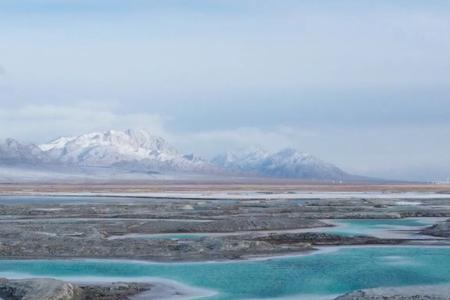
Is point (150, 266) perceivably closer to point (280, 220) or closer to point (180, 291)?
point (180, 291)

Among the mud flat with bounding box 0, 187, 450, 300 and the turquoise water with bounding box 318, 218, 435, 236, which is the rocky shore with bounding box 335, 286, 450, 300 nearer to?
the mud flat with bounding box 0, 187, 450, 300

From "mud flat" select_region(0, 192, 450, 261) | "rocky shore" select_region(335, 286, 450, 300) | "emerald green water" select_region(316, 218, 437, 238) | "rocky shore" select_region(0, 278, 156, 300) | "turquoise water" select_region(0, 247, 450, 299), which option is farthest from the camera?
"emerald green water" select_region(316, 218, 437, 238)

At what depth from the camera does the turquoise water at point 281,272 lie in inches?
1114

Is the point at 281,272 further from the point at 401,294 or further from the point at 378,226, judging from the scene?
the point at 378,226

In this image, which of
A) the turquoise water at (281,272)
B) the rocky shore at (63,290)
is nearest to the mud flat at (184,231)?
the turquoise water at (281,272)

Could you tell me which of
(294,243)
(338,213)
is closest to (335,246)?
(294,243)

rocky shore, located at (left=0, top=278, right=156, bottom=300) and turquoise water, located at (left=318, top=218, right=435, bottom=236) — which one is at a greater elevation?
turquoise water, located at (left=318, top=218, right=435, bottom=236)

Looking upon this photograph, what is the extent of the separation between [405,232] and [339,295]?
2261 centimetres

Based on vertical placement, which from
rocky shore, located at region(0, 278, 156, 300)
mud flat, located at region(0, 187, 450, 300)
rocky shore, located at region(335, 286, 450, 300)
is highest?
mud flat, located at region(0, 187, 450, 300)

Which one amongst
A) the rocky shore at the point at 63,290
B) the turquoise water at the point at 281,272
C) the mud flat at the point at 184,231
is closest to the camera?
the rocky shore at the point at 63,290

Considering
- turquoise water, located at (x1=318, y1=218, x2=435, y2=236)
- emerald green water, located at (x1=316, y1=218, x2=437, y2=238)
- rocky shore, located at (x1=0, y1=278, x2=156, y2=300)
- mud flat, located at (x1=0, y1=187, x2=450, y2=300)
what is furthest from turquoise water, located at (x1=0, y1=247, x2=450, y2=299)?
turquoise water, located at (x1=318, y1=218, x2=435, y2=236)

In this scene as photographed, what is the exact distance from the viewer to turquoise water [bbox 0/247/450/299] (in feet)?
92.8

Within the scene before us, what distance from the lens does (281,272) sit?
31.3 m

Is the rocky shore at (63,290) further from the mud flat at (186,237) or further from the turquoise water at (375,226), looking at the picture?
the turquoise water at (375,226)
